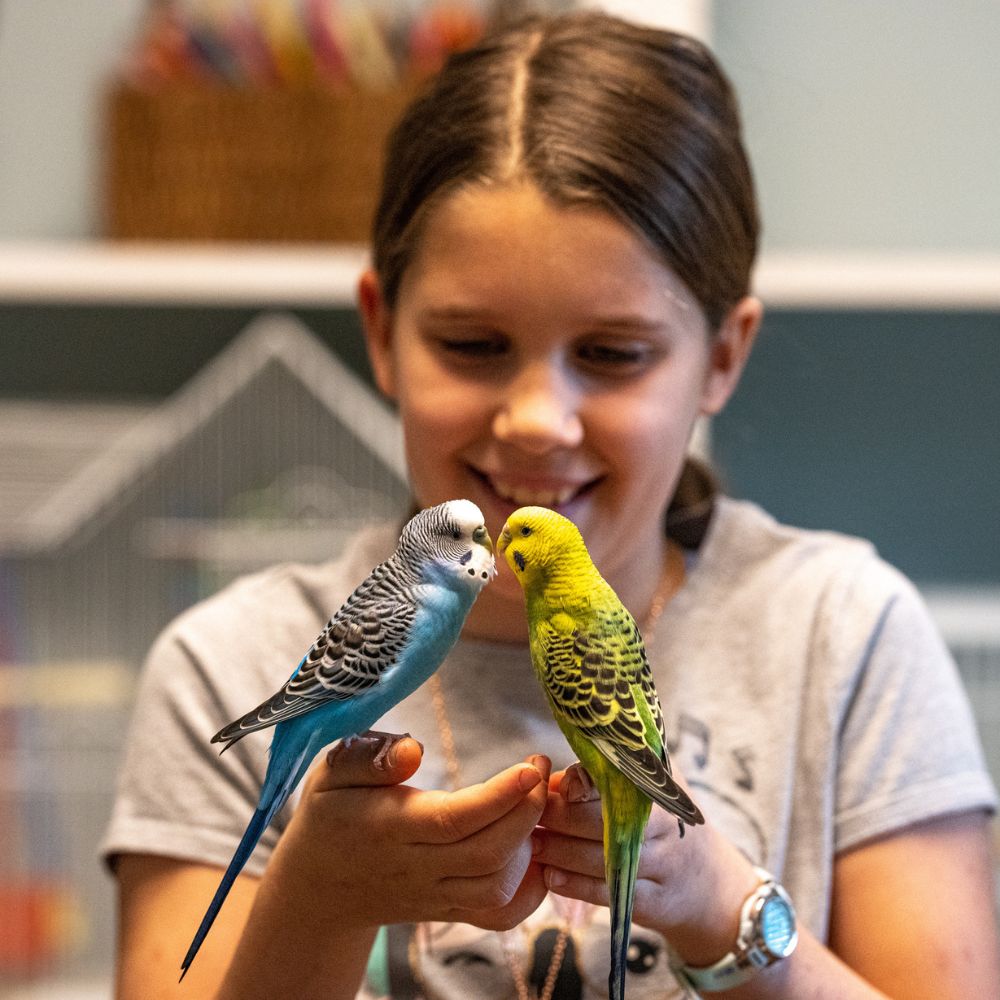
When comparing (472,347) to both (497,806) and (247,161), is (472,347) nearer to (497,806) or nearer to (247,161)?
(497,806)

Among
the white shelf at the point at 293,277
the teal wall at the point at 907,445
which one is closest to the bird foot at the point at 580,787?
the teal wall at the point at 907,445

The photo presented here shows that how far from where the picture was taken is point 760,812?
71cm

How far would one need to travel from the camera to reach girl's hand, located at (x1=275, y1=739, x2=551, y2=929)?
428 millimetres

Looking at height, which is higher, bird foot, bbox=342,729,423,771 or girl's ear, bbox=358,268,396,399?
girl's ear, bbox=358,268,396,399

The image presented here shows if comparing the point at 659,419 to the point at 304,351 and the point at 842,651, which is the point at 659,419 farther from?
the point at 304,351

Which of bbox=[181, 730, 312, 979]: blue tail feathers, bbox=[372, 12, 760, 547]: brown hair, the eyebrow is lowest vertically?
bbox=[181, 730, 312, 979]: blue tail feathers

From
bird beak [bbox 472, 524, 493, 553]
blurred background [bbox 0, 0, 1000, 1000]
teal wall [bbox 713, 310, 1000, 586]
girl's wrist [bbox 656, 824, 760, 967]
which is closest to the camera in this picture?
bird beak [bbox 472, 524, 493, 553]

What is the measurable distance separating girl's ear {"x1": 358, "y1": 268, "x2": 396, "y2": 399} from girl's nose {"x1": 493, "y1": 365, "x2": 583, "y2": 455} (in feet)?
0.52

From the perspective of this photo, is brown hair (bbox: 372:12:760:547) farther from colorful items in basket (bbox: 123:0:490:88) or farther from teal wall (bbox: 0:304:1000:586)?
colorful items in basket (bbox: 123:0:490:88)

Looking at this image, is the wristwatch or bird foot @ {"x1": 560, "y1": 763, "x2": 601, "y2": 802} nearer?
bird foot @ {"x1": 560, "y1": 763, "x2": 601, "y2": 802}

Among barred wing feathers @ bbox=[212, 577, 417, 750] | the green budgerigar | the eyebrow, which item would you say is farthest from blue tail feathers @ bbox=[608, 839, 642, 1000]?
the eyebrow

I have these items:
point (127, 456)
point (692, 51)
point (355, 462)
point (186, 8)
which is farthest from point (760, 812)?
point (186, 8)

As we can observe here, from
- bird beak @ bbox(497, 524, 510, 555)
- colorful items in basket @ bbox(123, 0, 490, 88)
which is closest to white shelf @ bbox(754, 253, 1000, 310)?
colorful items in basket @ bbox(123, 0, 490, 88)

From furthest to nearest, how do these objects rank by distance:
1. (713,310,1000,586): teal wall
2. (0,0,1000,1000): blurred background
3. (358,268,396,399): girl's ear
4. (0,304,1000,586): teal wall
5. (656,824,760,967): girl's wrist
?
1. (0,0,1000,1000): blurred background
2. (713,310,1000,586): teal wall
3. (0,304,1000,586): teal wall
4. (358,268,396,399): girl's ear
5. (656,824,760,967): girl's wrist
